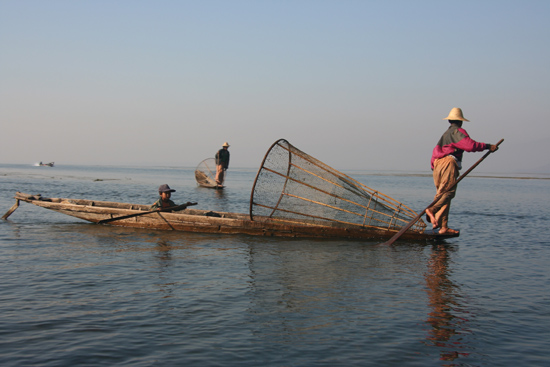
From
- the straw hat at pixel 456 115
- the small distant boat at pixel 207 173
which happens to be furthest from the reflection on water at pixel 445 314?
the small distant boat at pixel 207 173

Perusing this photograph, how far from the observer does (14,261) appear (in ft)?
24.6

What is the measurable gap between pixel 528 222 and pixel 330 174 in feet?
26.5

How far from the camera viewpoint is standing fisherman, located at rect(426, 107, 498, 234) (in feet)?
29.5

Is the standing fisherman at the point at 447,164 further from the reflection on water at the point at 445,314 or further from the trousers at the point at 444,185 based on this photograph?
the reflection on water at the point at 445,314

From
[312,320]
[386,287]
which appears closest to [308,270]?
[386,287]

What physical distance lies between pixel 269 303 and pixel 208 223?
5.27 m

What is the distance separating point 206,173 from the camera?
1051 inches

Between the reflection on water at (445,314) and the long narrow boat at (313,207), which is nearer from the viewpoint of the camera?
the reflection on water at (445,314)

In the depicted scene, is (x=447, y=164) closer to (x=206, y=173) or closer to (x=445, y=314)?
(x=445, y=314)

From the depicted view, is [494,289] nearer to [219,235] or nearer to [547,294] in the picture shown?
[547,294]

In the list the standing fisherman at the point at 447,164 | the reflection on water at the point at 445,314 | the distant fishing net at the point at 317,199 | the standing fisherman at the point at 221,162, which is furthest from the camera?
the standing fisherman at the point at 221,162

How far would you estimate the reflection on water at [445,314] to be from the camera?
14.4 feet

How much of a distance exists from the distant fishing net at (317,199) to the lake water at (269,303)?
604 mm

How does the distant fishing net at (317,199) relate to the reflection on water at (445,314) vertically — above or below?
above
